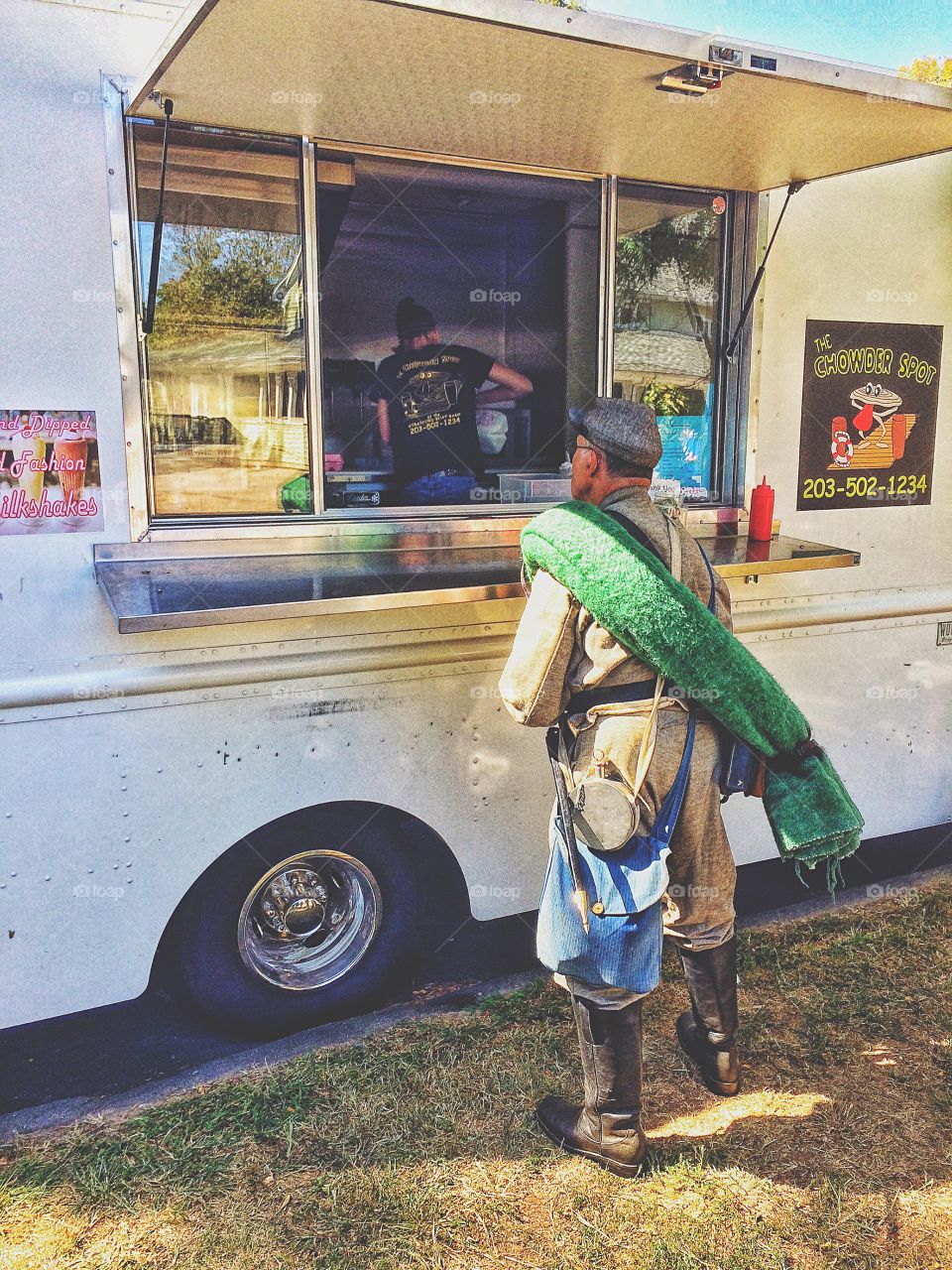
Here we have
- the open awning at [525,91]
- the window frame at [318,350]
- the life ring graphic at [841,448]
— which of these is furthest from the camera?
the life ring graphic at [841,448]

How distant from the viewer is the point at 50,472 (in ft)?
8.29

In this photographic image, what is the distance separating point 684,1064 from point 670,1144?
350mm

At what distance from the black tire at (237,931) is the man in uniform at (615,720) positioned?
80cm

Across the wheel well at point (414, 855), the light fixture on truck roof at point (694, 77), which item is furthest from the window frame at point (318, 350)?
the light fixture on truck roof at point (694, 77)

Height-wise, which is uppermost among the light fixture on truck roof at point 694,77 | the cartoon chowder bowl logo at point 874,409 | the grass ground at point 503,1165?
the light fixture on truck roof at point 694,77

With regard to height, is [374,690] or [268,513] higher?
[268,513]

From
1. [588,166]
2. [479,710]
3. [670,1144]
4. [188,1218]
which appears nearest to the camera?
[188,1218]

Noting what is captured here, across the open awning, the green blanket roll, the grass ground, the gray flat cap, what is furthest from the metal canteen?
the open awning

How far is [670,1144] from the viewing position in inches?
101

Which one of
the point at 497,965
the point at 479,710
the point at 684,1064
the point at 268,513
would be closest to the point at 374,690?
the point at 479,710

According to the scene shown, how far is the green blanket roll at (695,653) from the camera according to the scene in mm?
2207

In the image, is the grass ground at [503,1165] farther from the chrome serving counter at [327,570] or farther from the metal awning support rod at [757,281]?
the metal awning support rod at [757,281]

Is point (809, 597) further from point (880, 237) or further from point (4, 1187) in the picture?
point (4, 1187)

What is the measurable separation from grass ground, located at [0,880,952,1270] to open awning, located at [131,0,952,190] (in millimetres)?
2598
